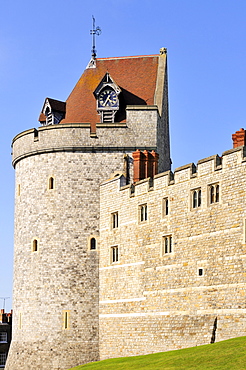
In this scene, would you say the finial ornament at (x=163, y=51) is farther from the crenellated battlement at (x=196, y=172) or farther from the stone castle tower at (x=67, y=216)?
the crenellated battlement at (x=196, y=172)

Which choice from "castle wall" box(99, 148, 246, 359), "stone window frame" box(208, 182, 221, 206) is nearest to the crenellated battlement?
"castle wall" box(99, 148, 246, 359)

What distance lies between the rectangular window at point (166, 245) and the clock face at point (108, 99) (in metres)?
12.8

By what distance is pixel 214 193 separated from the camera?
134ft

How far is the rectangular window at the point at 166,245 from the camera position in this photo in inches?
1727

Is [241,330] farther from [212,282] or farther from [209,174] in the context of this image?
[209,174]

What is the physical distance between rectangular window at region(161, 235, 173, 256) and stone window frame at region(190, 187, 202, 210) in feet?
8.96

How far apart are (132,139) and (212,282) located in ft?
46.3

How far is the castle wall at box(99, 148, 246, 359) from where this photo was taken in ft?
129

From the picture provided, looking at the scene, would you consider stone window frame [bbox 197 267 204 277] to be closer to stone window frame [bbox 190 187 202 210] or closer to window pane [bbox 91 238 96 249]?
stone window frame [bbox 190 187 202 210]

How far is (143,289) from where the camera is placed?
149 ft

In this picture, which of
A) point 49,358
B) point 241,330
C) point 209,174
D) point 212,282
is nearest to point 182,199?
point 209,174

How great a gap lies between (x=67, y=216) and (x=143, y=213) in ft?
20.5

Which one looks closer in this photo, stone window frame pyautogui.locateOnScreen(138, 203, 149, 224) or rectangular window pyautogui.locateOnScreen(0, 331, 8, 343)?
stone window frame pyautogui.locateOnScreen(138, 203, 149, 224)

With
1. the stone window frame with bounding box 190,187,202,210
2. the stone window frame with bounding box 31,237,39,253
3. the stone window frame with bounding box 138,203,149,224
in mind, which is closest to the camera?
the stone window frame with bounding box 190,187,202,210
